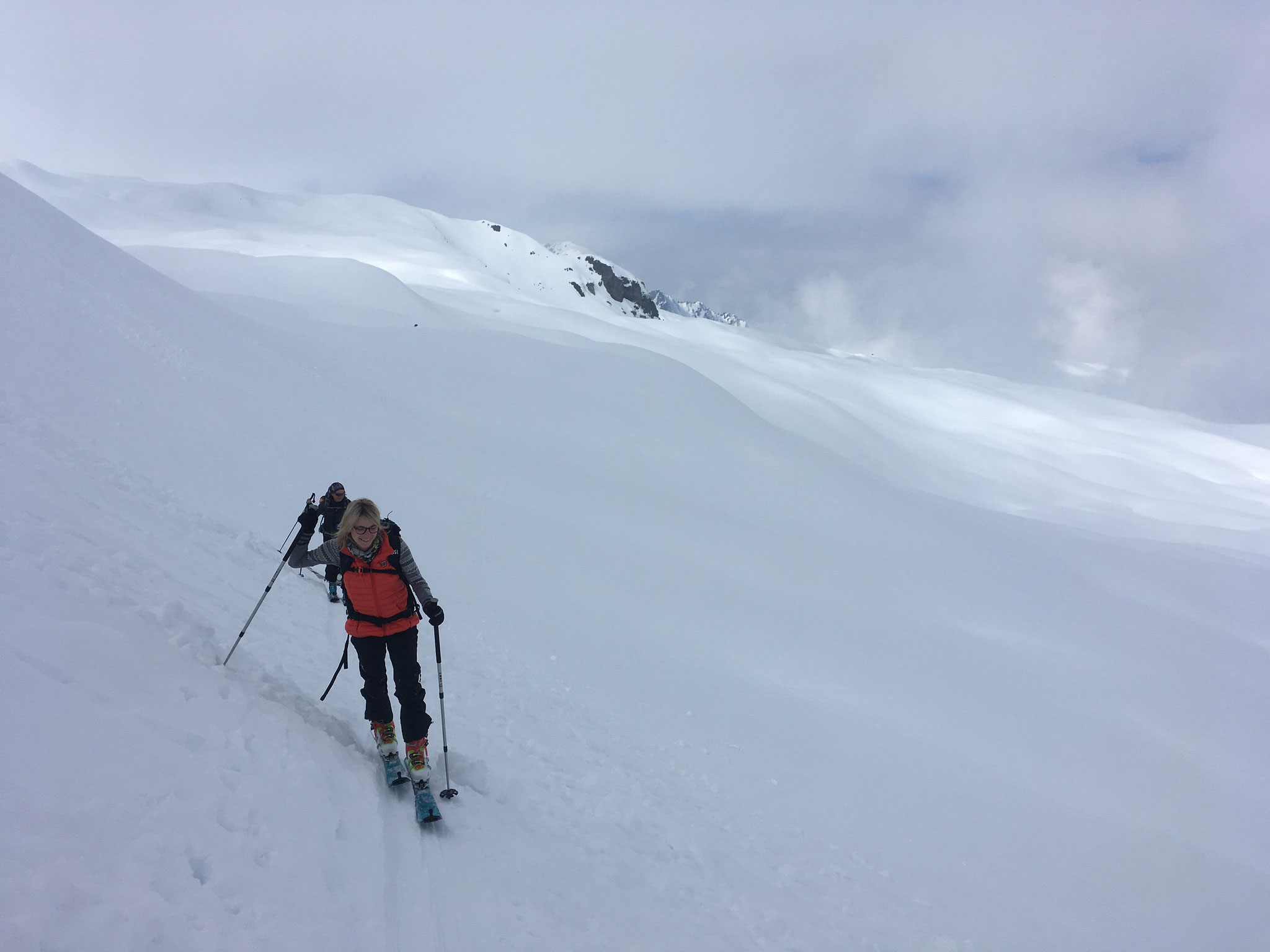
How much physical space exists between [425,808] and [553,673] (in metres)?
5.01

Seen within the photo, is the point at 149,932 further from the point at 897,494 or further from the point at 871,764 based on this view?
the point at 897,494

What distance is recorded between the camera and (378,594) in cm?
514

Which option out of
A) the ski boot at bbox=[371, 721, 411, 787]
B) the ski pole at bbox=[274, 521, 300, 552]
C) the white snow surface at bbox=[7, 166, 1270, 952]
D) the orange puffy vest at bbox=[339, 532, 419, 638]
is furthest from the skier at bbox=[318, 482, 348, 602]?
the orange puffy vest at bbox=[339, 532, 419, 638]

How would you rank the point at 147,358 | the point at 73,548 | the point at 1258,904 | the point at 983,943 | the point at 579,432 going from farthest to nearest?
the point at 579,432
the point at 147,358
the point at 1258,904
the point at 983,943
the point at 73,548

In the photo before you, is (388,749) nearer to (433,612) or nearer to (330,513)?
(433,612)

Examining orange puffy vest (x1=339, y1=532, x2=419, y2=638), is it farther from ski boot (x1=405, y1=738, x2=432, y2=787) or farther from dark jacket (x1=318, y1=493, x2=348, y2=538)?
dark jacket (x1=318, y1=493, x2=348, y2=538)

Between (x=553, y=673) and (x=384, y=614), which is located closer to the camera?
Result: (x=384, y=614)

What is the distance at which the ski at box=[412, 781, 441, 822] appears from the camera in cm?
511

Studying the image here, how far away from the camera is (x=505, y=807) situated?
597cm

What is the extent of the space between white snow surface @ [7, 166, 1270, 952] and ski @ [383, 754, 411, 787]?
0.09m

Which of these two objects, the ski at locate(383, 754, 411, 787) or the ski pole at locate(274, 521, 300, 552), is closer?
the ski at locate(383, 754, 411, 787)

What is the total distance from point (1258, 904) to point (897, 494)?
19.9 meters

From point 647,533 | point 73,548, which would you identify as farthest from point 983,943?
point 647,533

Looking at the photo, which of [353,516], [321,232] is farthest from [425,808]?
[321,232]
